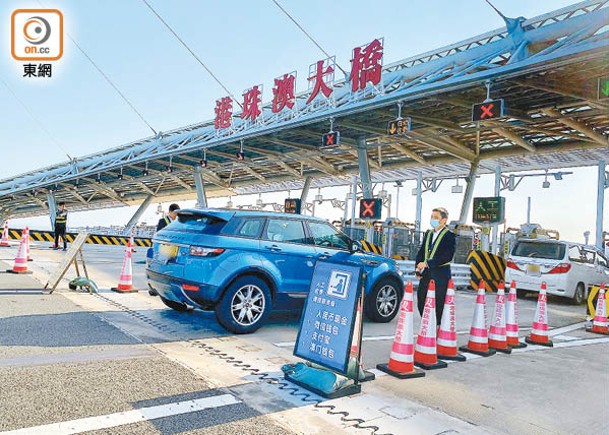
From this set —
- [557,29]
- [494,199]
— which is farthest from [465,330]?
[494,199]

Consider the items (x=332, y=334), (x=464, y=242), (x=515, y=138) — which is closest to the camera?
(x=332, y=334)

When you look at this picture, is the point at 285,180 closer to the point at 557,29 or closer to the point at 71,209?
the point at 557,29

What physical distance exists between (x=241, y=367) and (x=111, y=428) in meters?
1.68

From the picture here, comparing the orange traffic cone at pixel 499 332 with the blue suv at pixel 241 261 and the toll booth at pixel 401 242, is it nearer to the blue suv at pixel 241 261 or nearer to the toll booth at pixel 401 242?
the blue suv at pixel 241 261

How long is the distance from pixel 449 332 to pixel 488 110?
807 centimetres

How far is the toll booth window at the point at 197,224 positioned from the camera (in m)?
6.36

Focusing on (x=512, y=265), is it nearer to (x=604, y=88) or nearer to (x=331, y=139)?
(x=604, y=88)

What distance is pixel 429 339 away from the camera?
17.1 ft

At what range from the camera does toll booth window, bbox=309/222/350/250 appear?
7277 mm

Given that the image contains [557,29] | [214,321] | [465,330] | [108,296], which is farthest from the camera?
[557,29]

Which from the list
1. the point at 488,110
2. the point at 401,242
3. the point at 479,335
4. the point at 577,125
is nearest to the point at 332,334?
the point at 479,335

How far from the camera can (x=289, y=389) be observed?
4125 millimetres

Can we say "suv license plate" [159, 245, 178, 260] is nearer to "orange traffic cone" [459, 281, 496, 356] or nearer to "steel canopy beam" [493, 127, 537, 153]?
"orange traffic cone" [459, 281, 496, 356]

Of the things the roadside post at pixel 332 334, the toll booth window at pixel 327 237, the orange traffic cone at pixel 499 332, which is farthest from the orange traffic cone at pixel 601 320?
the roadside post at pixel 332 334
